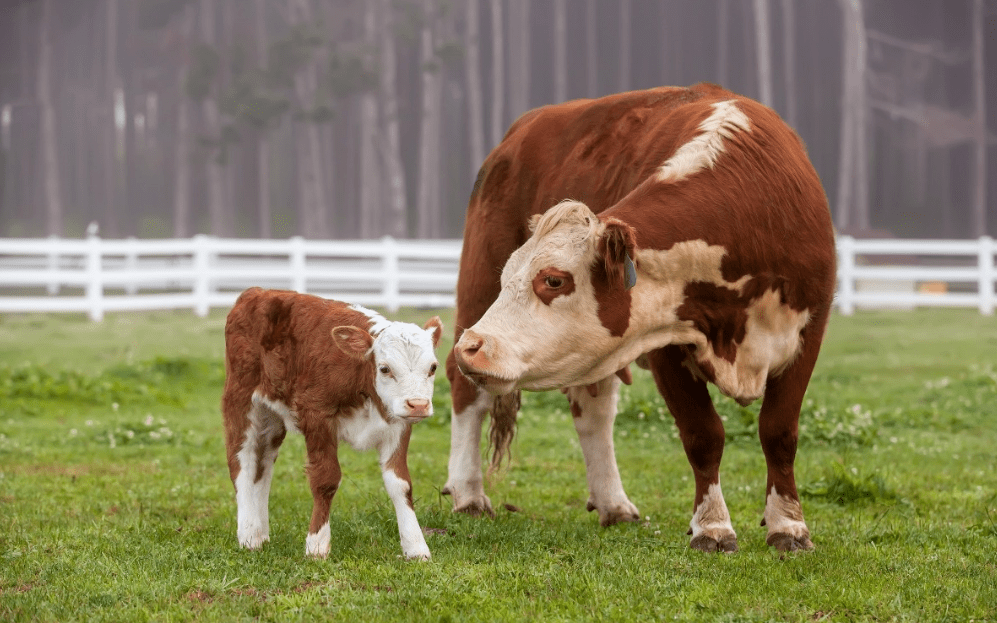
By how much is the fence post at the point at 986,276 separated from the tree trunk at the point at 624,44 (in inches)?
1206

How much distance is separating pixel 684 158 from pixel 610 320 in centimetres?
100

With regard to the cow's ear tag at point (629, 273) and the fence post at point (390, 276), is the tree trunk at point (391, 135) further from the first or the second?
the cow's ear tag at point (629, 273)

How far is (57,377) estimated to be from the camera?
42.2 feet

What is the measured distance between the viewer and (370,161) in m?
49.8

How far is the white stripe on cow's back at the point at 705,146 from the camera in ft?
18.7

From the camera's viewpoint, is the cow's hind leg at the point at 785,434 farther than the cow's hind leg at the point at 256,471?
Yes

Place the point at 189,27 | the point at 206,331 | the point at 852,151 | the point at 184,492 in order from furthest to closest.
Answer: the point at 189,27
the point at 852,151
the point at 206,331
the point at 184,492

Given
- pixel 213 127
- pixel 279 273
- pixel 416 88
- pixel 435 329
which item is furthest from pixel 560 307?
pixel 416 88

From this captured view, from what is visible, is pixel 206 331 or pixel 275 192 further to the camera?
pixel 275 192

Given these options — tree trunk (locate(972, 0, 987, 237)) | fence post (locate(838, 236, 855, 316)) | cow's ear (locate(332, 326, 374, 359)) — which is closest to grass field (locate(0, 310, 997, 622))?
cow's ear (locate(332, 326, 374, 359))

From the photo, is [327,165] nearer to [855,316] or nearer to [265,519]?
[855,316]

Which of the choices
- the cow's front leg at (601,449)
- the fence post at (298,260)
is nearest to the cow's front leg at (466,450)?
the cow's front leg at (601,449)

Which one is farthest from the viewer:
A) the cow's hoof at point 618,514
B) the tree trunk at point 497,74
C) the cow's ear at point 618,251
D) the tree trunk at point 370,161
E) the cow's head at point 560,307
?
the tree trunk at point 497,74

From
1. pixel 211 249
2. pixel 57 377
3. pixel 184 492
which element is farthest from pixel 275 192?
pixel 184 492
